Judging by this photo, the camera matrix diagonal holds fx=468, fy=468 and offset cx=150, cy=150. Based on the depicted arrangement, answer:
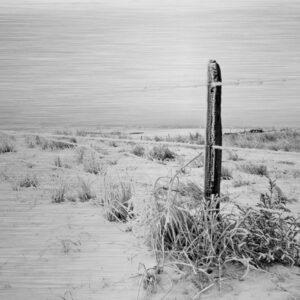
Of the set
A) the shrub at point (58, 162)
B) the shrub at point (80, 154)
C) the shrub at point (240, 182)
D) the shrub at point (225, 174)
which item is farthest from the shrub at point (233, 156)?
the shrub at point (58, 162)

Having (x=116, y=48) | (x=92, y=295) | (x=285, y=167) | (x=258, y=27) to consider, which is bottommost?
(x=92, y=295)

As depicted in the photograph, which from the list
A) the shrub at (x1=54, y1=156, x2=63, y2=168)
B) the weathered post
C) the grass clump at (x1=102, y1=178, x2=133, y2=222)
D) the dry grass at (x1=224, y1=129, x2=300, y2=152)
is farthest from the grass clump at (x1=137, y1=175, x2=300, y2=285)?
the dry grass at (x1=224, y1=129, x2=300, y2=152)

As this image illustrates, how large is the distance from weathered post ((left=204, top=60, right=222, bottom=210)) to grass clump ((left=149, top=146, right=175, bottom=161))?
4.01 meters

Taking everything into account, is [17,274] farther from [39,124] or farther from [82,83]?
[82,83]

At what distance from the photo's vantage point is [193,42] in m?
50.2

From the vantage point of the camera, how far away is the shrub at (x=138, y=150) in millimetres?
8281

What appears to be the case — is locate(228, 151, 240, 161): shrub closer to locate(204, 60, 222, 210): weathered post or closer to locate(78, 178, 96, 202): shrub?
locate(78, 178, 96, 202): shrub

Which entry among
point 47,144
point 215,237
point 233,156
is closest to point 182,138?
point 233,156

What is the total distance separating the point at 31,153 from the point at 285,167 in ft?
14.4

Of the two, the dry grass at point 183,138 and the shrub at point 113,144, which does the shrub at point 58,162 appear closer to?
the shrub at point 113,144

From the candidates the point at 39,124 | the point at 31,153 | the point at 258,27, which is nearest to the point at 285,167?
the point at 31,153

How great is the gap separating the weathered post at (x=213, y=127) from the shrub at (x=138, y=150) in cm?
463

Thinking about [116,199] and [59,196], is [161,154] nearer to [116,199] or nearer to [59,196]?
[59,196]

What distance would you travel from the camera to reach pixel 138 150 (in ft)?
27.5
